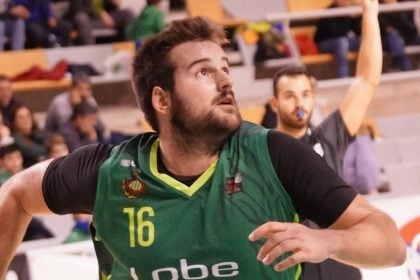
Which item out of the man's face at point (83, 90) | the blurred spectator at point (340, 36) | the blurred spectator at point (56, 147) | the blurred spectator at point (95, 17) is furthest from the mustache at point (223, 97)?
the blurred spectator at point (340, 36)

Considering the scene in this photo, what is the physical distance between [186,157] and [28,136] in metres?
5.33

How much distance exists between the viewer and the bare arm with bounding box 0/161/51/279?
10.1 ft

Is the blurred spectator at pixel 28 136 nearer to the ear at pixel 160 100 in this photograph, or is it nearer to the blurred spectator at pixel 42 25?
the blurred spectator at pixel 42 25

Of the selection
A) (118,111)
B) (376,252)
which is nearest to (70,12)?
(118,111)

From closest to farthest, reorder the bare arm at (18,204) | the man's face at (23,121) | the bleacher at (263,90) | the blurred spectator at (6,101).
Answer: the bare arm at (18,204), the man's face at (23,121), the blurred spectator at (6,101), the bleacher at (263,90)

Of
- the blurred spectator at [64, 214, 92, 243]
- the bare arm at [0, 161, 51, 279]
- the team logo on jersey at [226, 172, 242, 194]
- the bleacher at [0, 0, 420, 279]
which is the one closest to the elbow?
the team logo on jersey at [226, 172, 242, 194]

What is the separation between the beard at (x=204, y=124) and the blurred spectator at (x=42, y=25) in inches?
295

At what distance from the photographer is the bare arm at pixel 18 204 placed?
309 centimetres

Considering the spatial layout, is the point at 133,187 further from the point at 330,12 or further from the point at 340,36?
the point at 340,36

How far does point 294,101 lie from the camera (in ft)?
15.0

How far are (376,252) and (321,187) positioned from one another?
0.25 meters

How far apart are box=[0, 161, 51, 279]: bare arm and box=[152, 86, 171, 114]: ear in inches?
16.9

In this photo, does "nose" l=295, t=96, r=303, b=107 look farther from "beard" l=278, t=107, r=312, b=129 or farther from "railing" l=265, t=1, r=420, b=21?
"railing" l=265, t=1, r=420, b=21

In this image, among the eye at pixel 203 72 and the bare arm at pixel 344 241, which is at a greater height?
the eye at pixel 203 72
